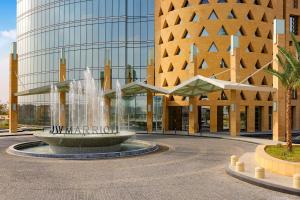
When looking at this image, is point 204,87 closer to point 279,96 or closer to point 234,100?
point 234,100

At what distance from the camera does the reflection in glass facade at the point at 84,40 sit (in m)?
49.0

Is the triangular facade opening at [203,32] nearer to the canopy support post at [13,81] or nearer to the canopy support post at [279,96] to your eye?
the canopy support post at [279,96]

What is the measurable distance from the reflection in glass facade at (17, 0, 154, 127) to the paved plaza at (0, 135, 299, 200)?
27.9 metres

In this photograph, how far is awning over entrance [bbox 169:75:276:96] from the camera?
3105 cm

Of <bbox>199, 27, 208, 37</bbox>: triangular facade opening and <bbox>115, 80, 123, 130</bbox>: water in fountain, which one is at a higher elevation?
<bbox>199, 27, 208, 37</bbox>: triangular facade opening

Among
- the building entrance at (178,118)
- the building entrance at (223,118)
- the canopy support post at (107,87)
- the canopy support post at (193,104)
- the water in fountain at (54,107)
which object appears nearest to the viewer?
the canopy support post at (193,104)

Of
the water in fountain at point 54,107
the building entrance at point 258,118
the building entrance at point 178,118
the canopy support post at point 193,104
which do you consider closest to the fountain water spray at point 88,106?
the water in fountain at point 54,107

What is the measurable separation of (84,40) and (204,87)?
2353 cm

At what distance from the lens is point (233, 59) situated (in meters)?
37.8

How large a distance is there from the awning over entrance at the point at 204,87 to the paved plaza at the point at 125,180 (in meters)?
11.3

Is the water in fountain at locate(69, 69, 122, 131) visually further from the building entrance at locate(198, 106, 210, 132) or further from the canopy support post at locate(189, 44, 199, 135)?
the building entrance at locate(198, 106, 210, 132)

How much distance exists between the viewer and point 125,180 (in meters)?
14.8

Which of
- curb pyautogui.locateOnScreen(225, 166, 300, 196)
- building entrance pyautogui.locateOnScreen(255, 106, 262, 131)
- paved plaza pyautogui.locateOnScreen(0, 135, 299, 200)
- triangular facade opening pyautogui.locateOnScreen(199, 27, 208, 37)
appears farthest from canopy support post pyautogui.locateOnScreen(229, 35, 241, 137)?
curb pyautogui.locateOnScreen(225, 166, 300, 196)

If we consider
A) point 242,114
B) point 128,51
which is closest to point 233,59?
point 242,114
